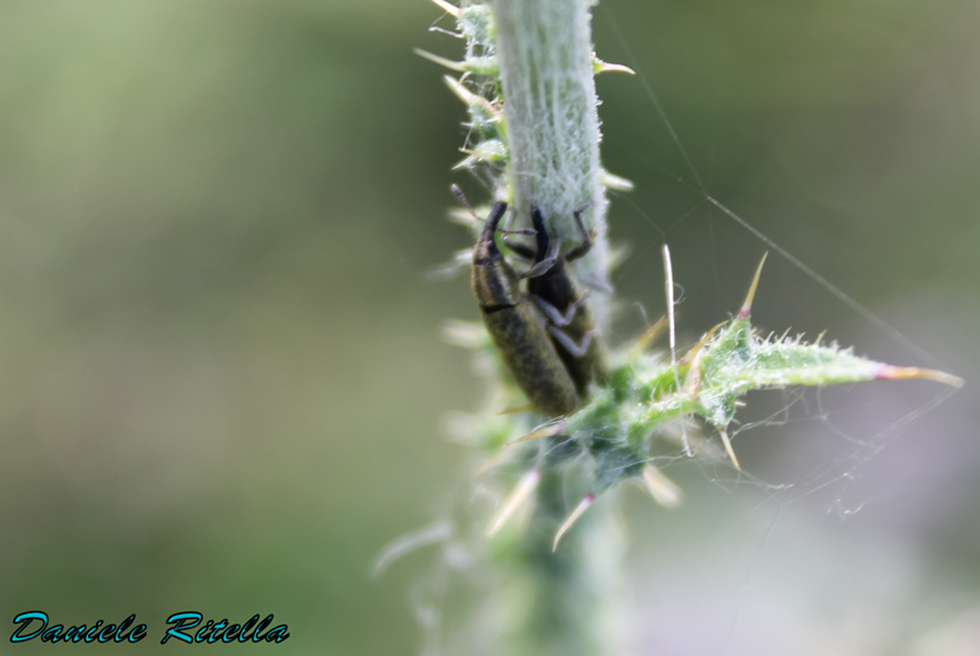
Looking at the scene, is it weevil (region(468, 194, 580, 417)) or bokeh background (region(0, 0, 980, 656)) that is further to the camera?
bokeh background (region(0, 0, 980, 656))

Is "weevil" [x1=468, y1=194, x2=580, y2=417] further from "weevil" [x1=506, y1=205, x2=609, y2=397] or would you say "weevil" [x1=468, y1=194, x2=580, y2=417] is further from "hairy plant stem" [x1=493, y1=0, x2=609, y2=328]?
"hairy plant stem" [x1=493, y1=0, x2=609, y2=328]

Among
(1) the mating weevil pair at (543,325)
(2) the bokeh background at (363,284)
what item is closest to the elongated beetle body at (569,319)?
(1) the mating weevil pair at (543,325)

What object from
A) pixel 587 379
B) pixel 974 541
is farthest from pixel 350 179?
pixel 974 541

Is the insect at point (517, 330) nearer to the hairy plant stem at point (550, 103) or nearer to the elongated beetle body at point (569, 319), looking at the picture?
the elongated beetle body at point (569, 319)

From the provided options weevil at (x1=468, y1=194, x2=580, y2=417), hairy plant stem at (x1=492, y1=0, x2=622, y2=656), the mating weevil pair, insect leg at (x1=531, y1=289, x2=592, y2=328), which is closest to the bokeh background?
hairy plant stem at (x1=492, y1=0, x2=622, y2=656)

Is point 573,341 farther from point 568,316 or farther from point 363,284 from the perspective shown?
point 363,284

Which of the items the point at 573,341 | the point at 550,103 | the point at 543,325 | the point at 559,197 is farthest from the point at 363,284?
the point at 550,103

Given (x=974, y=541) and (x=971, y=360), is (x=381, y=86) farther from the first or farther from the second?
(x=974, y=541)
